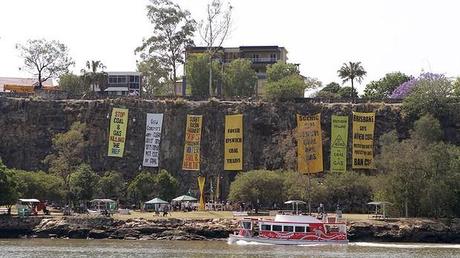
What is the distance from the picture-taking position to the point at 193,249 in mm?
70625

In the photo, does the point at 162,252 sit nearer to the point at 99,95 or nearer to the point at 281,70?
the point at 99,95

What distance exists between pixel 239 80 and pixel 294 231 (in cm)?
6078

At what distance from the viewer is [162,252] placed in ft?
220

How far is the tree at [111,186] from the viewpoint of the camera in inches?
4008

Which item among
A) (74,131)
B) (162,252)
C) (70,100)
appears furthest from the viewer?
(70,100)

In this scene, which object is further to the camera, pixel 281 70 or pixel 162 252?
pixel 281 70

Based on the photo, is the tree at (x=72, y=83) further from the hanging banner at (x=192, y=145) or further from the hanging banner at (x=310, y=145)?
the hanging banner at (x=310, y=145)

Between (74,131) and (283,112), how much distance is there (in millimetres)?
26224

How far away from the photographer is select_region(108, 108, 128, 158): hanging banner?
11262cm

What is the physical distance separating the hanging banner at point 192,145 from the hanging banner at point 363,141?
19.0 metres

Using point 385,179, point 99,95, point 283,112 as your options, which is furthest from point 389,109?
point 99,95

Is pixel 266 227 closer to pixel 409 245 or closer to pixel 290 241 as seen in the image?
pixel 290 241

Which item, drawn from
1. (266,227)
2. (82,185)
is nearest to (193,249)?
(266,227)

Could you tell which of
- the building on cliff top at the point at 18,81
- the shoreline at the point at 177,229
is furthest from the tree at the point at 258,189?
the building on cliff top at the point at 18,81
